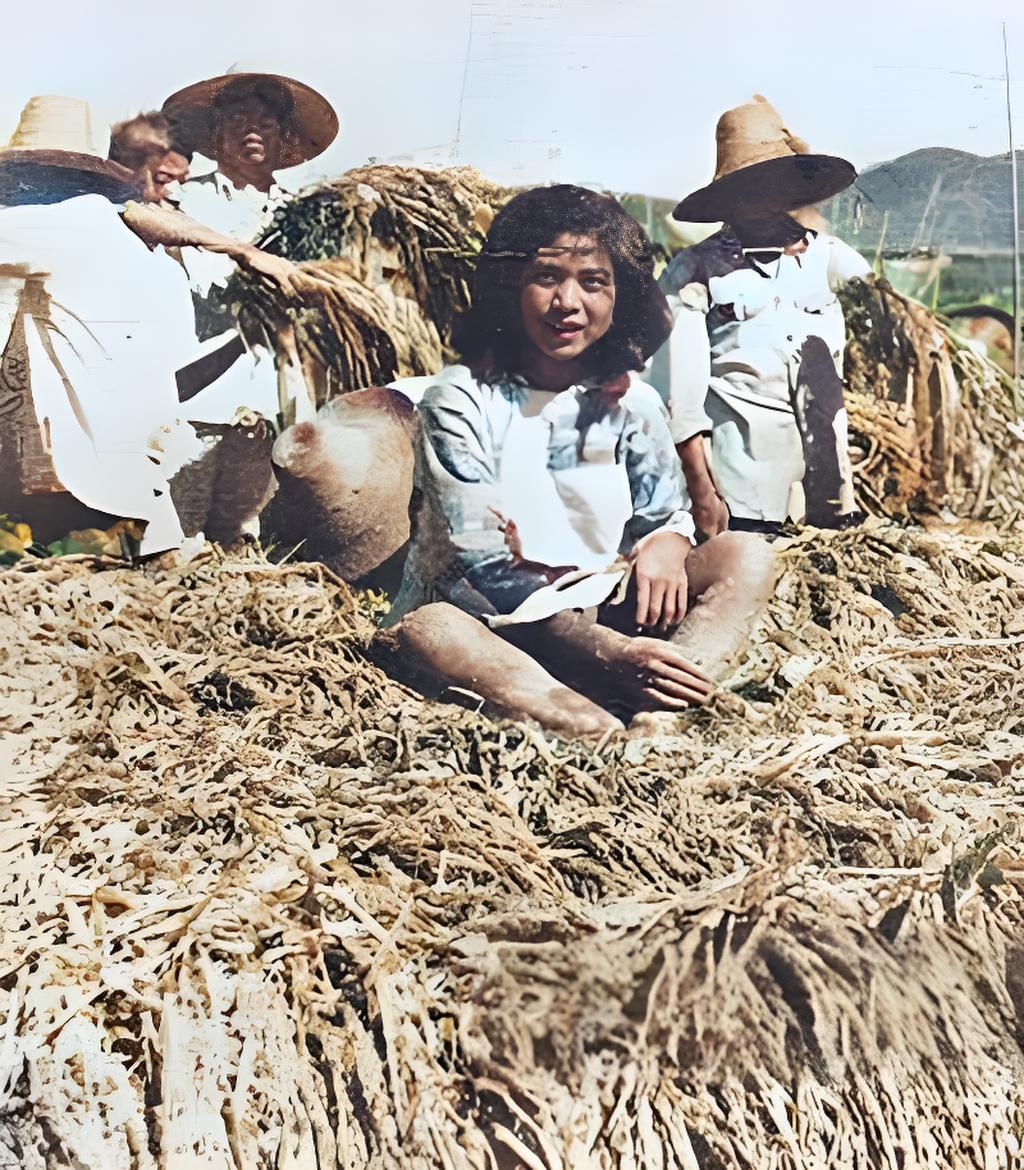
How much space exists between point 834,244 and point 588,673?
55.3 inches

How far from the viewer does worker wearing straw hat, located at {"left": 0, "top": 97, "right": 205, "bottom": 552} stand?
2785mm

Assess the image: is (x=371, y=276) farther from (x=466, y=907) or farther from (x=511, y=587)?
(x=466, y=907)

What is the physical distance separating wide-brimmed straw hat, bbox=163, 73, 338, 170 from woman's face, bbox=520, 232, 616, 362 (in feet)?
2.08

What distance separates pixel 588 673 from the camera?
2898 millimetres

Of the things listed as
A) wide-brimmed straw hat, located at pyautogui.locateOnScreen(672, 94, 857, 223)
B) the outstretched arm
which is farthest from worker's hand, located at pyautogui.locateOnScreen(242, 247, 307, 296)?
wide-brimmed straw hat, located at pyautogui.locateOnScreen(672, 94, 857, 223)

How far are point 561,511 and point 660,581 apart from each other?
319 mm

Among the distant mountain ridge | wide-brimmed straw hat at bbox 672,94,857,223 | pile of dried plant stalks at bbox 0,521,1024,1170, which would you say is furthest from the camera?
the distant mountain ridge

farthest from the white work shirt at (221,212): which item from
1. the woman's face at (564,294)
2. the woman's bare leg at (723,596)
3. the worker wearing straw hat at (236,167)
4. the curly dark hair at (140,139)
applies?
the woman's bare leg at (723,596)

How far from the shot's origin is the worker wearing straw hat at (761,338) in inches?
121

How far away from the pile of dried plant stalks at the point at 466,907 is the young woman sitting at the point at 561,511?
0.39 ft

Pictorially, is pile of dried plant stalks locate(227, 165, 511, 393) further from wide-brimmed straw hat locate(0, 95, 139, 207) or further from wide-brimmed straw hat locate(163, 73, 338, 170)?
wide-brimmed straw hat locate(0, 95, 139, 207)

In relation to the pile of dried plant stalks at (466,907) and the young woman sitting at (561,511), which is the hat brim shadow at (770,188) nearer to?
the young woman sitting at (561,511)

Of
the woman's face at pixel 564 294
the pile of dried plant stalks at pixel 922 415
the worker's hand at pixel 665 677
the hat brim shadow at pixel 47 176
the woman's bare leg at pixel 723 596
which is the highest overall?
the hat brim shadow at pixel 47 176

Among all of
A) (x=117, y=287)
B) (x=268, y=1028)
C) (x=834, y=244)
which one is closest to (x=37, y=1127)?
(x=268, y=1028)
